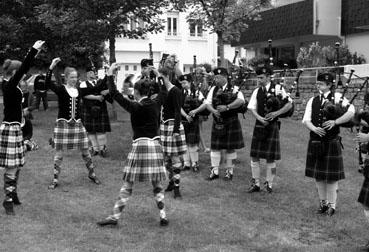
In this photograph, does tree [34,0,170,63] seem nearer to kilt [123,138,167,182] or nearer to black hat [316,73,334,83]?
black hat [316,73,334,83]

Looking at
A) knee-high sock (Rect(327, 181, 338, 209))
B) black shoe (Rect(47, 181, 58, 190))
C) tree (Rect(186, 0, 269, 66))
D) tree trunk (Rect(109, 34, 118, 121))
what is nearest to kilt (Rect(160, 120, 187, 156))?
black shoe (Rect(47, 181, 58, 190))

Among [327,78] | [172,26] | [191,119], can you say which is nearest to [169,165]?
[191,119]

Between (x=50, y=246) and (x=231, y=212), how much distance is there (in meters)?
2.60

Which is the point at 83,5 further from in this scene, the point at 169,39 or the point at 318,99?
the point at 169,39

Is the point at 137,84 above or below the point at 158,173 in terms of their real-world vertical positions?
above

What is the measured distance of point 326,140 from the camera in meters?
6.70

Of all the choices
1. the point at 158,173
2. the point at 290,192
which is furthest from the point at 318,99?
the point at 158,173

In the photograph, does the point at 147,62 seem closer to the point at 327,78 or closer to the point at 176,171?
the point at 176,171

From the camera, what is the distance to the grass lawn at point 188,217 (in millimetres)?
5645

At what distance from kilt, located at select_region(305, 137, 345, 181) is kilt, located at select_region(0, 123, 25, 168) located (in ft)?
Answer: 13.2

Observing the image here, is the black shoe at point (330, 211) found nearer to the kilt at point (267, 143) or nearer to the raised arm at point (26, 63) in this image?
the kilt at point (267, 143)

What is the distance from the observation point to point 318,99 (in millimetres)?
6730

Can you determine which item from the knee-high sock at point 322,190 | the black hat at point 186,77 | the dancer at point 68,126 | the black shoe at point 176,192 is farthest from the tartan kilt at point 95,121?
the knee-high sock at point 322,190

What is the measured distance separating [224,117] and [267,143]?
111cm
